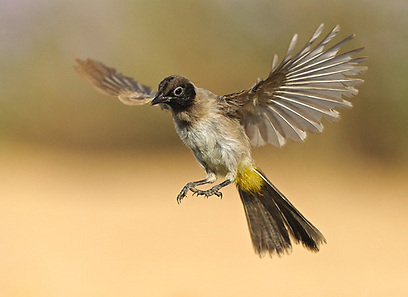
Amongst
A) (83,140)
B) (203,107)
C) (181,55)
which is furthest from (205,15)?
(203,107)

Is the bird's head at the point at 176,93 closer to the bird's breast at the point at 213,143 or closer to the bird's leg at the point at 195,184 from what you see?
the bird's breast at the point at 213,143

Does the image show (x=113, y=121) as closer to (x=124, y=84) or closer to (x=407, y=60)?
(x=407, y=60)

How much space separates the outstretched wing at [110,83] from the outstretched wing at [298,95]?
61 centimetres

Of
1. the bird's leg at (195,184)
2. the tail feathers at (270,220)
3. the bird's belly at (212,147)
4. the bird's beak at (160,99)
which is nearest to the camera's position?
the bird's beak at (160,99)

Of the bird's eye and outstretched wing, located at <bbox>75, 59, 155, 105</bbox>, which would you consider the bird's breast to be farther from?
outstretched wing, located at <bbox>75, 59, 155, 105</bbox>

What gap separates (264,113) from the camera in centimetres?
291

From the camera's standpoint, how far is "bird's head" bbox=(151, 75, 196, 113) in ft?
8.17

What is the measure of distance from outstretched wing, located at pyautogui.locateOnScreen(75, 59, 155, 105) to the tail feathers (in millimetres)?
716

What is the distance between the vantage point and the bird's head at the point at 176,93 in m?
2.49

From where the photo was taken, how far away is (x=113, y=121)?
33.2 feet

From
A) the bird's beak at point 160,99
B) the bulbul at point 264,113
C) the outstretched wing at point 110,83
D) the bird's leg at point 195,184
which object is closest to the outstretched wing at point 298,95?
the bulbul at point 264,113

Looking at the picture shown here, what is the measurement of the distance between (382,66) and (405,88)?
435 mm

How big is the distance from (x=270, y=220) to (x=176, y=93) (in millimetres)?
1010

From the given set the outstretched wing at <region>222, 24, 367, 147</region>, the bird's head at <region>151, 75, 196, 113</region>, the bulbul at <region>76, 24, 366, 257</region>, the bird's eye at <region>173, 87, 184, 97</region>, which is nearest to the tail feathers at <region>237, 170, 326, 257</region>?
the bulbul at <region>76, 24, 366, 257</region>
